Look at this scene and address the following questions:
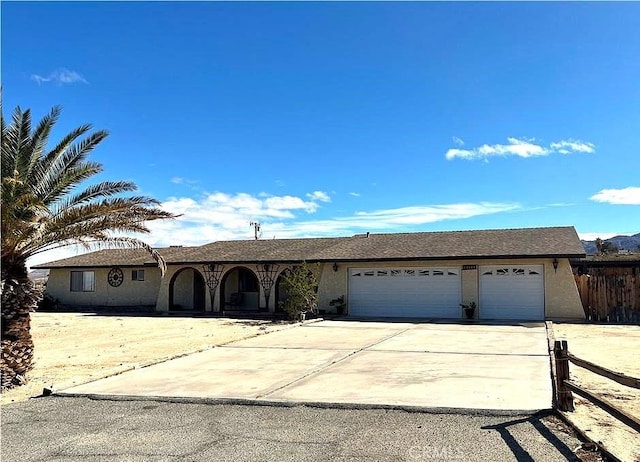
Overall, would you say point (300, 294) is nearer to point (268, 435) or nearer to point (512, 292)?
point (512, 292)

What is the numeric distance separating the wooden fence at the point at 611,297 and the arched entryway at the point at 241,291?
1474 centimetres

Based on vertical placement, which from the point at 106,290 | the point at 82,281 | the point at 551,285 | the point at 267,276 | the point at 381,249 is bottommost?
the point at 106,290

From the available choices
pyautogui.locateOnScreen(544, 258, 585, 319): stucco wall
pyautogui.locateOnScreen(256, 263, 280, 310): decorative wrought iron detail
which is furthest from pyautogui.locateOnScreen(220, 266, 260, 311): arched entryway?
pyautogui.locateOnScreen(544, 258, 585, 319): stucco wall

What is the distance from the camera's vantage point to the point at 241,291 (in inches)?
1123

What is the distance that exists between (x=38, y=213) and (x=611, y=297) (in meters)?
19.5

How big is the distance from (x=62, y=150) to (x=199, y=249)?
785 inches

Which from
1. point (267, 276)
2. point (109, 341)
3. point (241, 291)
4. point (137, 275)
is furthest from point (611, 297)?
point (137, 275)

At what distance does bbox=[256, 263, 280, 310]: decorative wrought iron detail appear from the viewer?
83.1 feet

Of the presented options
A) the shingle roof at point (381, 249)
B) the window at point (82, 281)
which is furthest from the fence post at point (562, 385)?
the window at point (82, 281)

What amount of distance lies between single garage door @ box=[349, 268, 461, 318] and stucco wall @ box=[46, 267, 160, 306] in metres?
11.1

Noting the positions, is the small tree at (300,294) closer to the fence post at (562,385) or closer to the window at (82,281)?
the window at (82,281)

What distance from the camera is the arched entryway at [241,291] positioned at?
90.1 feet

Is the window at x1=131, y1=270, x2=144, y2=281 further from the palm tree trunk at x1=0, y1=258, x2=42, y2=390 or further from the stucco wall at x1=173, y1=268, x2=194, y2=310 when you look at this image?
the palm tree trunk at x1=0, y1=258, x2=42, y2=390

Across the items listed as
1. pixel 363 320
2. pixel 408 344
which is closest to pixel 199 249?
pixel 363 320
